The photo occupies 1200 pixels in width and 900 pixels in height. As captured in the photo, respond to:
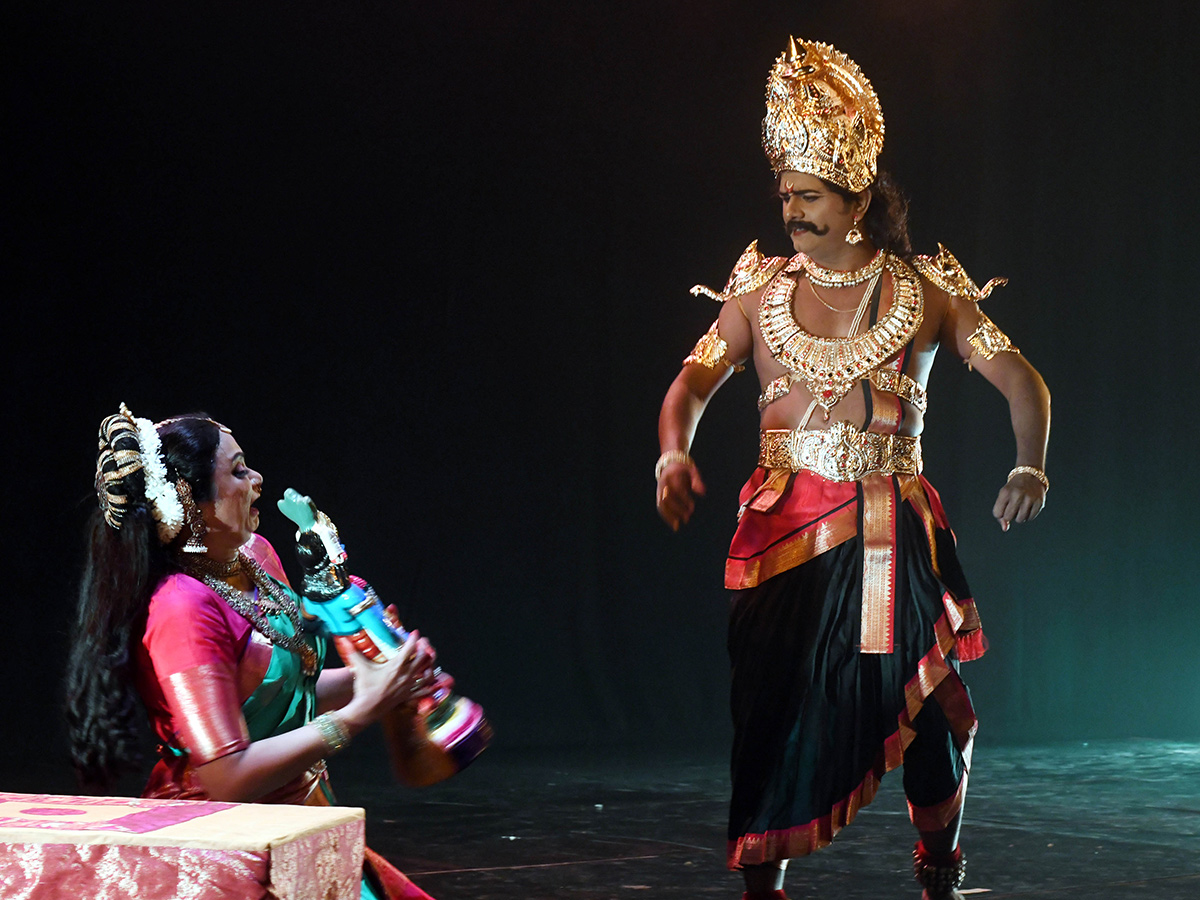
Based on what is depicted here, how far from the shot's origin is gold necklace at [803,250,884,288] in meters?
2.55

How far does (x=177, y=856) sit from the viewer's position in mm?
989

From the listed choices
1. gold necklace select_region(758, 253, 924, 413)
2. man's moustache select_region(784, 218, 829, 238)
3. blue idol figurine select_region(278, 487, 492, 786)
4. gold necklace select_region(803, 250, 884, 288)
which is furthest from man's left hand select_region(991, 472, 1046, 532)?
blue idol figurine select_region(278, 487, 492, 786)

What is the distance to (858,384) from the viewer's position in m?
2.47

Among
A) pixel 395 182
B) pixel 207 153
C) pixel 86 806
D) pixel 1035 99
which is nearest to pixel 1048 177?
pixel 1035 99

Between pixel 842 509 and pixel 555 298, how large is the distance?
261cm

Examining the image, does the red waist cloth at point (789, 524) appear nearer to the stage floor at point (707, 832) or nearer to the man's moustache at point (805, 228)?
the man's moustache at point (805, 228)

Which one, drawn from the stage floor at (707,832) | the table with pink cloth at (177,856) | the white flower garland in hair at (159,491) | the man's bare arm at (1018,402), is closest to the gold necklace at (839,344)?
the man's bare arm at (1018,402)

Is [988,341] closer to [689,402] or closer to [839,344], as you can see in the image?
[839,344]

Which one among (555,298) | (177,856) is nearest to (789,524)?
(177,856)

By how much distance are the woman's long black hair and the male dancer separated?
3.13 feet

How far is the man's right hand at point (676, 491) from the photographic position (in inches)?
93.2

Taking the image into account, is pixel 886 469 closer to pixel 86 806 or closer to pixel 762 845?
pixel 762 845

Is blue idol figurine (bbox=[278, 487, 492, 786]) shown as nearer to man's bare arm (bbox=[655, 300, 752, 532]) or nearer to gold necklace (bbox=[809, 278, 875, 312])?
man's bare arm (bbox=[655, 300, 752, 532])

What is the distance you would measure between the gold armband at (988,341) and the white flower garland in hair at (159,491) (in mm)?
1515
